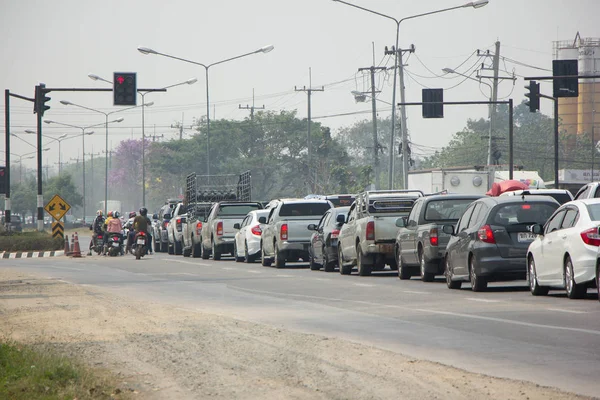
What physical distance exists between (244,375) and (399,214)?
18685mm

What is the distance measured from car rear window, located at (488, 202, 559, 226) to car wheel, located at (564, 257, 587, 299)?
2762mm

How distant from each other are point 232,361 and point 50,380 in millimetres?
1837

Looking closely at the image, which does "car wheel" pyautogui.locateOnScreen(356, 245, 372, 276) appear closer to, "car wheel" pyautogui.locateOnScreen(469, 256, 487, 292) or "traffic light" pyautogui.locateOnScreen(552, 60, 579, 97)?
"car wheel" pyautogui.locateOnScreen(469, 256, 487, 292)

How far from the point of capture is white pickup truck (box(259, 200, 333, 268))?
3406cm

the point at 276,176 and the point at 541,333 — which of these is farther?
the point at 276,176

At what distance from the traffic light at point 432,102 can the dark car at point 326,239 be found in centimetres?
1554

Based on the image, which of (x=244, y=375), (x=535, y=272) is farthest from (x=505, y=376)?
(x=535, y=272)

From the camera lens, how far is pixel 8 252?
2076 inches

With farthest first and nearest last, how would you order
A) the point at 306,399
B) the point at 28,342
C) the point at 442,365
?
the point at 28,342 < the point at 442,365 < the point at 306,399

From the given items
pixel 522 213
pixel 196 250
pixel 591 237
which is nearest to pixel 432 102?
pixel 196 250

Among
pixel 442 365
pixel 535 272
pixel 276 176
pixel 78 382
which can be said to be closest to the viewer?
pixel 78 382

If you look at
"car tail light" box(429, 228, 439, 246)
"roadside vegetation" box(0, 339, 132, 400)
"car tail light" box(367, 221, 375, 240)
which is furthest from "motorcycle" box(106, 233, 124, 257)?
"roadside vegetation" box(0, 339, 132, 400)

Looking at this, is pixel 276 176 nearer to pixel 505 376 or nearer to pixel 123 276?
pixel 123 276

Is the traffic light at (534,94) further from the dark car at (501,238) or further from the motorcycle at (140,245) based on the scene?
the dark car at (501,238)
